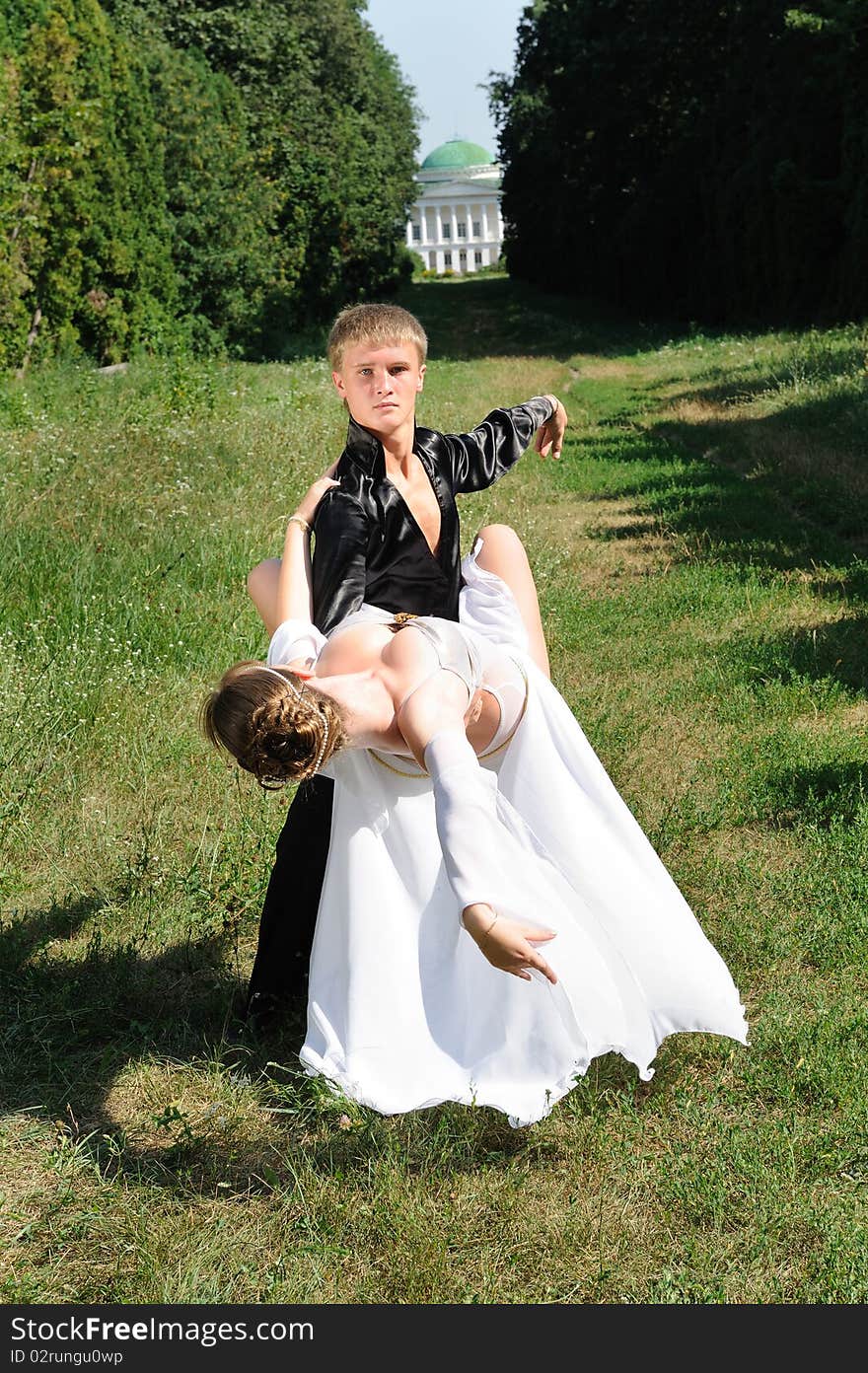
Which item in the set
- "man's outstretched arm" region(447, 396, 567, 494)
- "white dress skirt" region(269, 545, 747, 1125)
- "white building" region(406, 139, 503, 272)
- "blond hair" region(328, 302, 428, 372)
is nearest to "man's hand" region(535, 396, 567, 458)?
"man's outstretched arm" region(447, 396, 567, 494)

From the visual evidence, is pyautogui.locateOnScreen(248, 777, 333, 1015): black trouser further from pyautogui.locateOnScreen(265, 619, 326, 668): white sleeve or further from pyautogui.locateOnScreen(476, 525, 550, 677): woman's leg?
pyautogui.locateOnScreen(476, 525, 550, 677): woman's leg

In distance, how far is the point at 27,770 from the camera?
5180 millimetres

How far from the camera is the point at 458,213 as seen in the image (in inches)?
5482

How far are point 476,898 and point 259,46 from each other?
37.3 metres

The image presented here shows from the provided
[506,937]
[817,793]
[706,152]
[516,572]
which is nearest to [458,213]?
[706,152]

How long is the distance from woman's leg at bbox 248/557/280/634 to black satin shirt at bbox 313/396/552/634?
0.59 ft

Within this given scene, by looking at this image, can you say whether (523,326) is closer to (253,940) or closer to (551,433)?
(551,433)

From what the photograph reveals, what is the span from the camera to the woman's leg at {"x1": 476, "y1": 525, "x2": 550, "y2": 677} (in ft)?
12.8

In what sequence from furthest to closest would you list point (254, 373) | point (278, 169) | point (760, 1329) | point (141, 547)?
point (278, 169) → point (254, 373) → point (141, 547) → point (760, 1329)

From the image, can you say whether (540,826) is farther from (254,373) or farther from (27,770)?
(254,373)

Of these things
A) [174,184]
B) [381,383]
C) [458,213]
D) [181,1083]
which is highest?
[458,213]

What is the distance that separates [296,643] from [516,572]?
0.99 m

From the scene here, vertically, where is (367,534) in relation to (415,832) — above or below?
above

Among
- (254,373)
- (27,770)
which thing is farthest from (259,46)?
(27,770)
